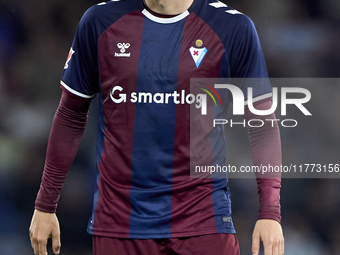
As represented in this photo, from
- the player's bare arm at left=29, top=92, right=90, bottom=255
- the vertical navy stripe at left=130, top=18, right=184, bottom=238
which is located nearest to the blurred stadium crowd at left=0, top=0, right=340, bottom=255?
the player's bare arm at left=29, top=92, right=90, bottom=255

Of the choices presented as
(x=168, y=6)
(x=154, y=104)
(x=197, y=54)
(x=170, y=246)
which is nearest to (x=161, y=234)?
(x=170, y=246)

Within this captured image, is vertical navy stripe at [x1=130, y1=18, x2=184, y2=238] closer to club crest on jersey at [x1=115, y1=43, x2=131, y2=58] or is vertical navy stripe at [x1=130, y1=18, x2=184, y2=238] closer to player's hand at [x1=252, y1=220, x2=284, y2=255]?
club crest on jersey at [x1=115, y1=43, x2=131, y2=58]

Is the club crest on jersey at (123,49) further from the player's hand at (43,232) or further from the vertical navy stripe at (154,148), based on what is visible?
the player's hand at (43,232)

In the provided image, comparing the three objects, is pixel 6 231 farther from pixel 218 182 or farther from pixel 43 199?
pixel 218 182

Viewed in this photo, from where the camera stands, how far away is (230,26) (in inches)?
99.7

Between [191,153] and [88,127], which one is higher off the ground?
[88,127]

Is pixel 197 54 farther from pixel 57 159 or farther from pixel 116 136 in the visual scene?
pixel 57 159

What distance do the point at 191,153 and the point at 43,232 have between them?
75 cm

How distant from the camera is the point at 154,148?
7.84 ft

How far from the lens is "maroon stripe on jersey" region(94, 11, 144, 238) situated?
238 centimetres

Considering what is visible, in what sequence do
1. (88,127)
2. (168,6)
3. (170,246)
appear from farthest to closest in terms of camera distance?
(88,127)
(168,6)
(170,246)

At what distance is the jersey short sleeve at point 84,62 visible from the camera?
2.57 m

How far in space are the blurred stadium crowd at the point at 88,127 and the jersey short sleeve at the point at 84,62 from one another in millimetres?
1963

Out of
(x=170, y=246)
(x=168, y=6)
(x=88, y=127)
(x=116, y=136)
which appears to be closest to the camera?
(x=170, y=246)
